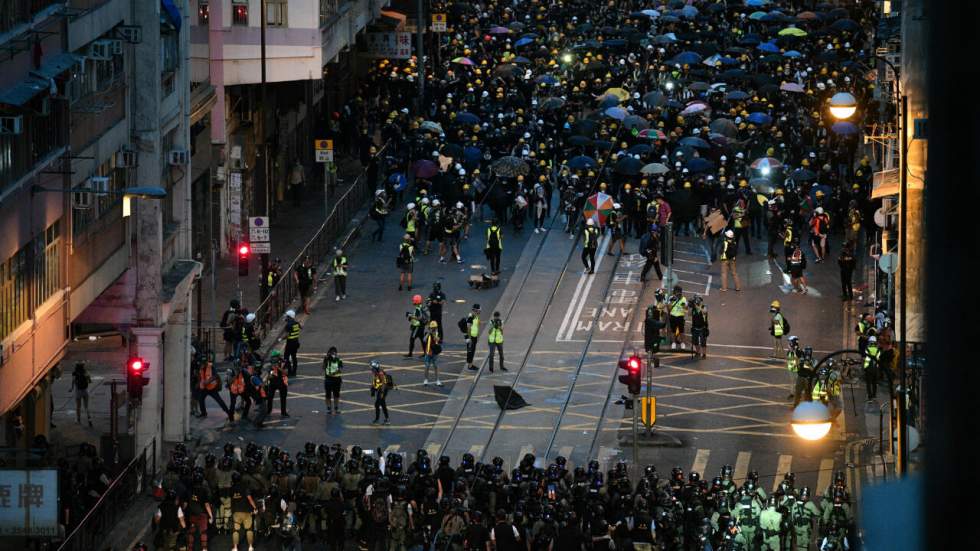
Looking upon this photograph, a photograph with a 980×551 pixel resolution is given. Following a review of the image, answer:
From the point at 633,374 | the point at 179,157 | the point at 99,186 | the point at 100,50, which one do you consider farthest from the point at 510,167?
the point at 99,186

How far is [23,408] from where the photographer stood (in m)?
29.5

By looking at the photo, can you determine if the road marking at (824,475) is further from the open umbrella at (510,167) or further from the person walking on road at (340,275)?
the open umbrella at (510,167)

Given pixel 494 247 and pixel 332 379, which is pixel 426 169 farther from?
pixel 332 379

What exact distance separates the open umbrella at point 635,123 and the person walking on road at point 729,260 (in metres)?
12.4

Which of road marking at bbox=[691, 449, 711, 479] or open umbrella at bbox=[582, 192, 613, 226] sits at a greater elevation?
open umbrella at bbox=[582, 192, 613, 226]

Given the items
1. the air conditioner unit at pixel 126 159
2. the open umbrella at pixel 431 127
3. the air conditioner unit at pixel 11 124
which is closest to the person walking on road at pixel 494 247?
the open umbrella at pixel 431 127

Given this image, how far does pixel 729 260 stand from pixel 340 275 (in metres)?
9.97

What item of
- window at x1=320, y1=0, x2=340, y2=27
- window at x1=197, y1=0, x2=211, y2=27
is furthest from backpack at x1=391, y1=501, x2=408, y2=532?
window at x1=320, y1=0, x2=340, y2=27

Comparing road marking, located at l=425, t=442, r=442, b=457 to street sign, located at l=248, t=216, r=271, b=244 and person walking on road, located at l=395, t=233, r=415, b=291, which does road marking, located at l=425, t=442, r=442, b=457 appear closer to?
street sign, located at l=248, t=216, r=271, b=244

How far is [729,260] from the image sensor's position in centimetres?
4409

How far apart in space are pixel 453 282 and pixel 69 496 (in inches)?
798

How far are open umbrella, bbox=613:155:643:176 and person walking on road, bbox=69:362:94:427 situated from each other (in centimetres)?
2110

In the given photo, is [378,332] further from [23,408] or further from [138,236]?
[23,408]

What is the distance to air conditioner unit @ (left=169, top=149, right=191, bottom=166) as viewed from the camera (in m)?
34.9
